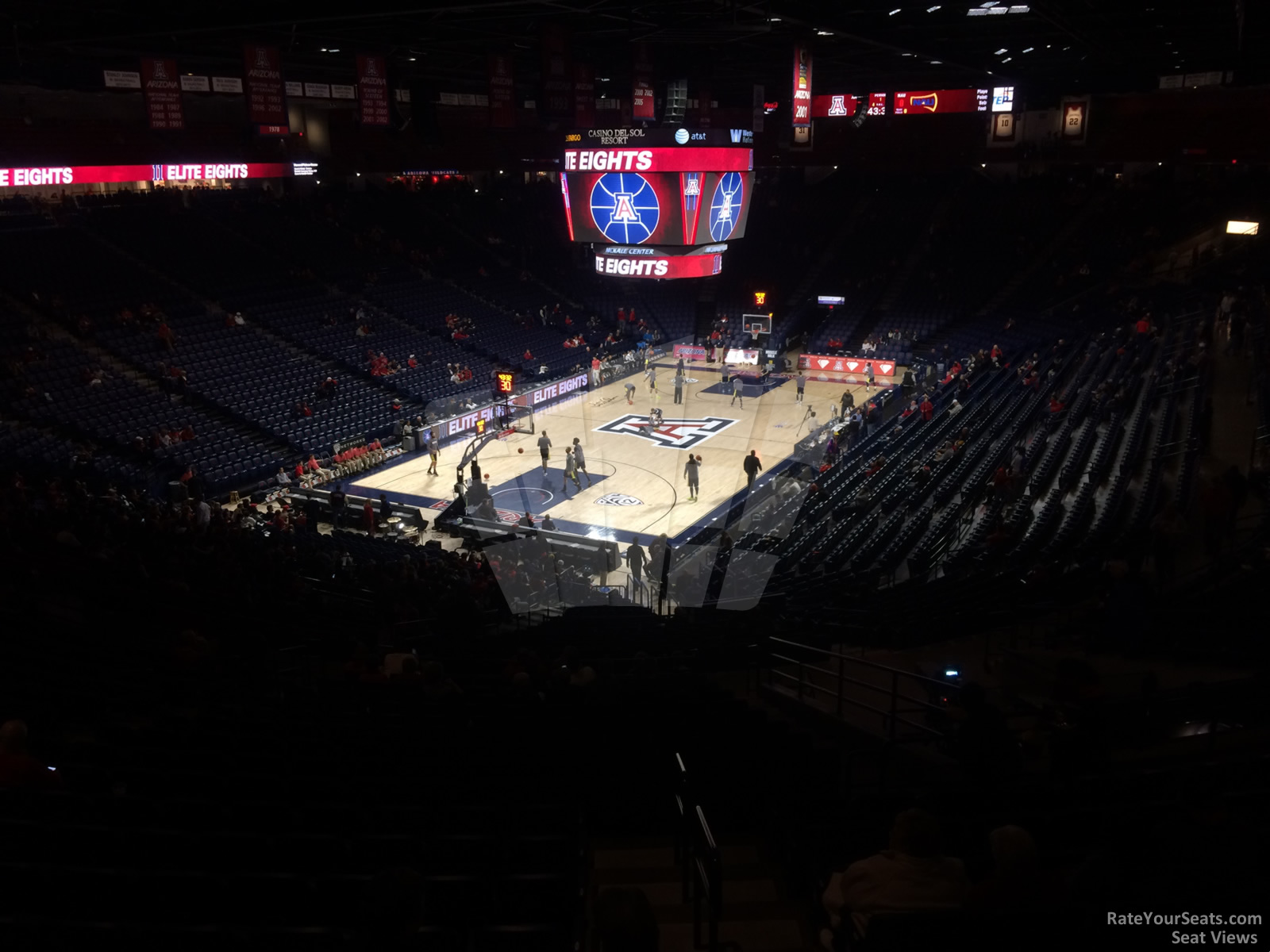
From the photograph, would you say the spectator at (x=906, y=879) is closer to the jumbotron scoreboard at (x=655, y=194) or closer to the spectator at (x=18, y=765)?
the spectator at (x=18, y=765)

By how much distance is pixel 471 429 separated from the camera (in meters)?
33.0

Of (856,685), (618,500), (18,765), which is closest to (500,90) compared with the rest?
(618,500)

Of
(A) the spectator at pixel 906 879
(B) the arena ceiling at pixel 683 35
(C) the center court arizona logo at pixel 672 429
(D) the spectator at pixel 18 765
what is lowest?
(C) the center court arizona logo at pixel 672 429

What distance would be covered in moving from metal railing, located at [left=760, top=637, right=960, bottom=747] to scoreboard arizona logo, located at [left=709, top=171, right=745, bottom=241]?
11537 millimetres

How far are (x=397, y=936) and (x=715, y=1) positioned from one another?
19363 mm

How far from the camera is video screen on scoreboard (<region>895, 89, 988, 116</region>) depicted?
3572 cm

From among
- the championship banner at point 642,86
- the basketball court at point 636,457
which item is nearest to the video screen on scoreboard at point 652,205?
the championship banner at point 642,86

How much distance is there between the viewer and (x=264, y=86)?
62.3 ft

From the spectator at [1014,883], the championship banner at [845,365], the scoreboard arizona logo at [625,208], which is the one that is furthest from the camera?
the championship banner at [845,365]

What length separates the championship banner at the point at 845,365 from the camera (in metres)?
40.0

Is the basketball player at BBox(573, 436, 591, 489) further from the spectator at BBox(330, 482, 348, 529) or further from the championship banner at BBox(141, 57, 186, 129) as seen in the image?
the championship banner at BBox(141, 57, 186, 129)

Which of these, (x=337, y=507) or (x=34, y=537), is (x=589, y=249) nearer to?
(x=337, y=507)

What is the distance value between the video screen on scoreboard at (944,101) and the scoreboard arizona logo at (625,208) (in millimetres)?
21333

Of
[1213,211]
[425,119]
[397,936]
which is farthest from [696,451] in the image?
[397,936]
